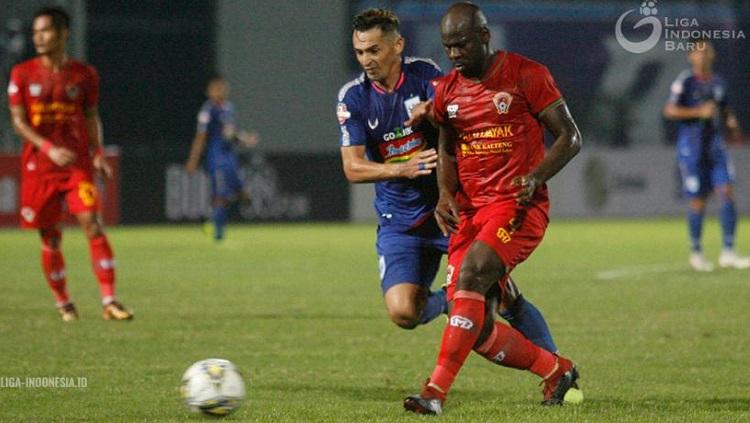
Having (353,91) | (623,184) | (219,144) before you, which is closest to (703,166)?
(219,144)

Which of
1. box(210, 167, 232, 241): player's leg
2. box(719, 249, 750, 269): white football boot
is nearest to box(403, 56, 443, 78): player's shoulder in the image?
box(719, 249, 750, 269): white football boot

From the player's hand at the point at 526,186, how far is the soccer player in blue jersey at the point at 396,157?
0.79 m

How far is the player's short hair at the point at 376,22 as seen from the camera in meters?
7.97

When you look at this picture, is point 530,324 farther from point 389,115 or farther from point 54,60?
point 54,60

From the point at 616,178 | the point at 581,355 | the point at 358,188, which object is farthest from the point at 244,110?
the point at 581,355

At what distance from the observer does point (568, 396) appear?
23.6 feet

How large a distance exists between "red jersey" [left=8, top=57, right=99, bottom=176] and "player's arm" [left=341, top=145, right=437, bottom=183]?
365cm

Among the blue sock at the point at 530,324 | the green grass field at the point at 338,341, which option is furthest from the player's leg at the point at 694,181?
the blue sock at the point at 530,324

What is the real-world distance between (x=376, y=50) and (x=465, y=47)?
3.71ft

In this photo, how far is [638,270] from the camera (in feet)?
52.4

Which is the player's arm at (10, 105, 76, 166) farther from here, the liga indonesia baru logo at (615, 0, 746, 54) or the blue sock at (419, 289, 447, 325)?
the liga indonesia baru logo at (615, 0, 746, 54)

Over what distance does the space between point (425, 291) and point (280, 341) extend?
187 centimetres

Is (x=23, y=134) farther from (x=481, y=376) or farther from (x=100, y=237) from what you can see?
(x=481, y=376)

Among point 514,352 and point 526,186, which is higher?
point 526,186
